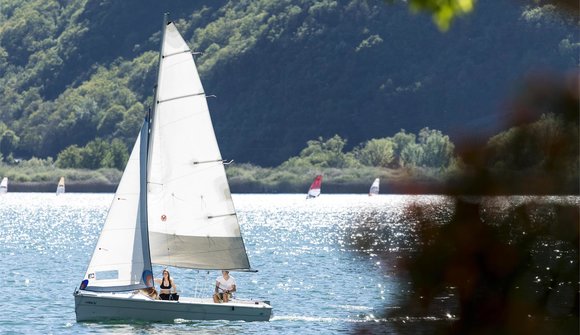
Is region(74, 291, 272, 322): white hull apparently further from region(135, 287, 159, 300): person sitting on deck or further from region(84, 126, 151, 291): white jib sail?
region(84, 126, 151, 291): white jib sail

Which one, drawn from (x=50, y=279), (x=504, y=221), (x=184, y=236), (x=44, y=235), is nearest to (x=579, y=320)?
(x=504, y=221)

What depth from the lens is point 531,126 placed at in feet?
18.9

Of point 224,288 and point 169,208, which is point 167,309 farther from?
point 169,208

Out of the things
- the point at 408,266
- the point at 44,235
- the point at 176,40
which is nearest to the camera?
the point at 408,266

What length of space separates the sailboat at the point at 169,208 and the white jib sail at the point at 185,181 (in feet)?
0.09

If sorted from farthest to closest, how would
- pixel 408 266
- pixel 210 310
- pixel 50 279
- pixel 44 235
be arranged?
pixel 44 235 < pixel 50 279 < pixel 210 310 < pixel 408 266

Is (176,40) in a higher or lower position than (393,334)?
higher

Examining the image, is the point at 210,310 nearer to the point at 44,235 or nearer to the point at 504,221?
the point at 504,221

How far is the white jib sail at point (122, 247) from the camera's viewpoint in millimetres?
36594

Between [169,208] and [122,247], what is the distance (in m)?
2.18

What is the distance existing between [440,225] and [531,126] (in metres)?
0.61

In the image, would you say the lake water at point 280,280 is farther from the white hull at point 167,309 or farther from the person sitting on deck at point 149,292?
the person sitting on deck at point 149,292

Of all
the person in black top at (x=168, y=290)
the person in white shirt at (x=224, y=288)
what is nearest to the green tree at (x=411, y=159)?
the person in white shirt at (x=224, y=288)

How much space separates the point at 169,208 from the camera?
38.5 m
